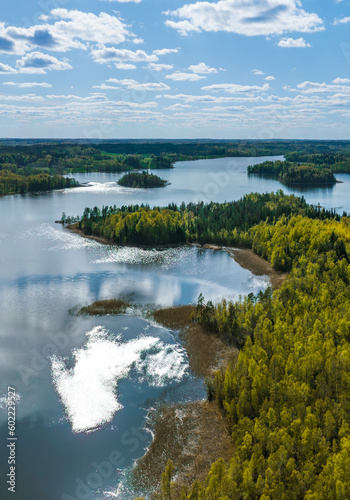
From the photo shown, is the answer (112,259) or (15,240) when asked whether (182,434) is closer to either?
(112,259)

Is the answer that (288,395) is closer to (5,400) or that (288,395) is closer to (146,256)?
(5,400)

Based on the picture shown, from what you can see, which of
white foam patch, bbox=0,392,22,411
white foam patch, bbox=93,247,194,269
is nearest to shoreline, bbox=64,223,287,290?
white foam patch, bbox=93,247,194,269

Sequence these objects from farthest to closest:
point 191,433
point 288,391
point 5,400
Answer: point 5,400 < point 191,433 < point 288,391

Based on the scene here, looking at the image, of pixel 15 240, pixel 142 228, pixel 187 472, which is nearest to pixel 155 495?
pixel 187 472

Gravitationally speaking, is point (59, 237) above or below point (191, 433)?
above

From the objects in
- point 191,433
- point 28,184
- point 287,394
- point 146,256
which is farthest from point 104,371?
point 28,184

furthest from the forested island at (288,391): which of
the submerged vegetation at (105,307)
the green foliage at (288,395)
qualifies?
the submerged vegetation at (105,307)
